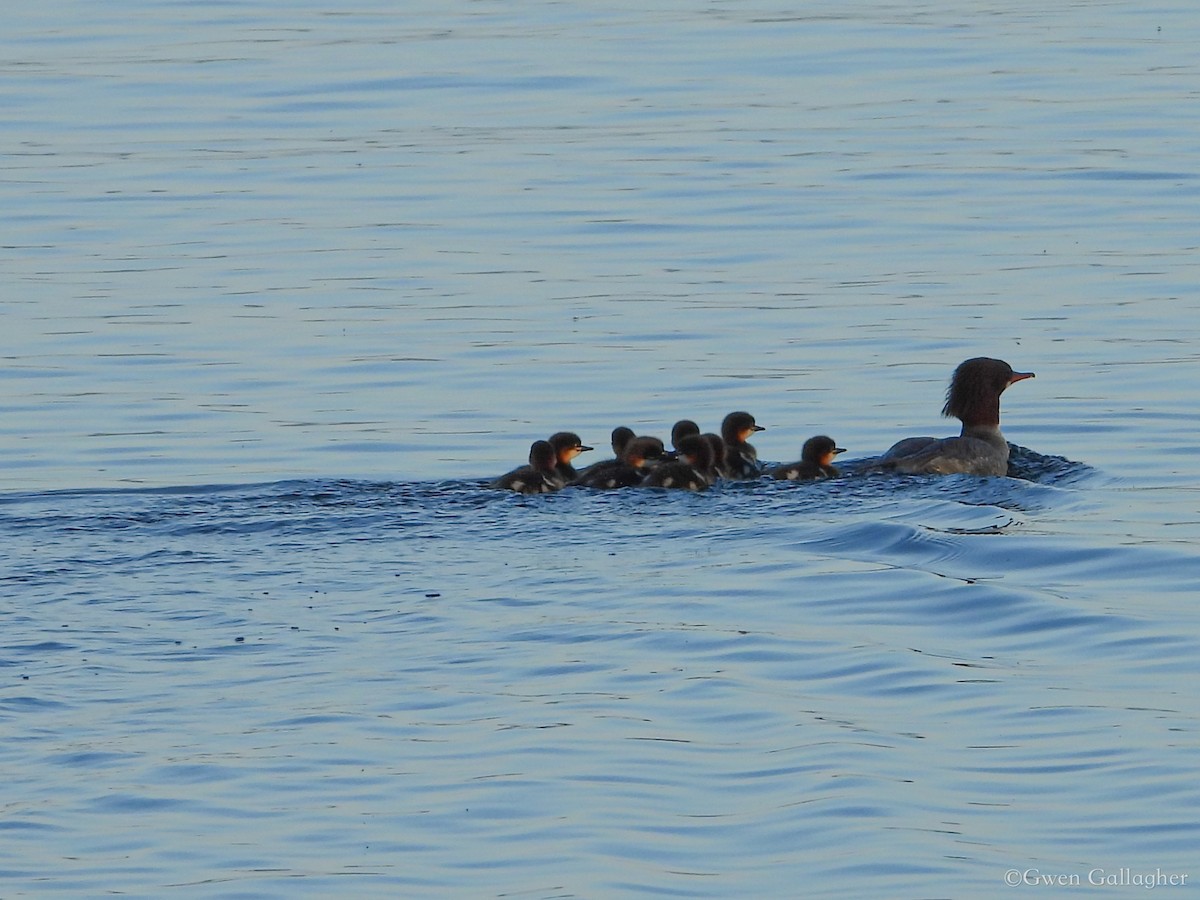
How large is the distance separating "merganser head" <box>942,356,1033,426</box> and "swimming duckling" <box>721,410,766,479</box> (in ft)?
3.70

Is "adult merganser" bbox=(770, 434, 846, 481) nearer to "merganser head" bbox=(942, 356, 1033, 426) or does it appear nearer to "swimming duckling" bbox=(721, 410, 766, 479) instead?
"swimming duckling" bbox=(721, 410, 766, 479)

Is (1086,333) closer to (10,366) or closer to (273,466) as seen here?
(273,466)

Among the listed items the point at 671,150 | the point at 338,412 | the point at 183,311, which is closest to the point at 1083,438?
the point at 338,412

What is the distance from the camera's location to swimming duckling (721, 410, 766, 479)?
42.2ft

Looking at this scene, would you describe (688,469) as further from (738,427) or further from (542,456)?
(738,427)

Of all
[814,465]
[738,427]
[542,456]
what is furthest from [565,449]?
[814,465]

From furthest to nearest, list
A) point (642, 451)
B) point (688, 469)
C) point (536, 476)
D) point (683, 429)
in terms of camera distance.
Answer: point (683, 429)
point (642, 451)
point (688, 469)
point (536, 476)

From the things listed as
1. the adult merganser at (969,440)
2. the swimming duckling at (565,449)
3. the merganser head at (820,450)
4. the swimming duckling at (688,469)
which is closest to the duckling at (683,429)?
the swimming duckling at (688,469)

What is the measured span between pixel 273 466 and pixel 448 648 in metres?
4.41

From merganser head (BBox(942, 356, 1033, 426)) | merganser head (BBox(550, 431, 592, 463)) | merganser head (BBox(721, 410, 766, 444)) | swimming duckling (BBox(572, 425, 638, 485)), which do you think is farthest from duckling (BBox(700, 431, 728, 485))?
merganser head (BBox(942, 356, 1033, 426))

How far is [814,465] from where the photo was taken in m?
12.4

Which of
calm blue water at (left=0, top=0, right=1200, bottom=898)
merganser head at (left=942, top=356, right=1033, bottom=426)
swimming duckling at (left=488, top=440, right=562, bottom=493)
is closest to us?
calm blue water at (left=0, top=0, right=1200, bottom=898)

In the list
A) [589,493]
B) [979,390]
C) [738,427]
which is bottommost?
[589,493]

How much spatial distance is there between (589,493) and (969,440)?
2.16 metres
